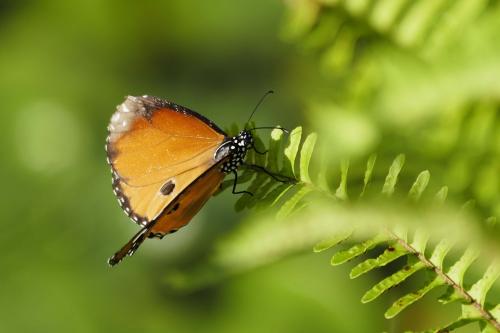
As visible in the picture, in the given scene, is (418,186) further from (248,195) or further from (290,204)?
(248,195)

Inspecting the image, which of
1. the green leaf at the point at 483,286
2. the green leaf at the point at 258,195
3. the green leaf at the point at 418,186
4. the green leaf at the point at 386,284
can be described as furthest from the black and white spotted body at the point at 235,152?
the green leaf at the point at 483,286

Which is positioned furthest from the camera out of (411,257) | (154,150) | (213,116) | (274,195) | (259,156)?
(213,116)

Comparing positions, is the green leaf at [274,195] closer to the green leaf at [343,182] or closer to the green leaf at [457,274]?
the green leaf at [343,182]

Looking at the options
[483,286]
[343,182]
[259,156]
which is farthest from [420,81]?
[483,286]

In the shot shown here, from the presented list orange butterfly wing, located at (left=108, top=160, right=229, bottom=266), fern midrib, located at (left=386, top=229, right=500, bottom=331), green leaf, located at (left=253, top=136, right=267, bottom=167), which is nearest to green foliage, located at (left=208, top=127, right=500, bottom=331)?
fern midrib, located at (left=386, top=229, right=500, bottom=331)

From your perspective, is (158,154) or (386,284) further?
(158,154)

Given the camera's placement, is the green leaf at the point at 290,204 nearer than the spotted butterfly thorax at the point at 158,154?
Yes

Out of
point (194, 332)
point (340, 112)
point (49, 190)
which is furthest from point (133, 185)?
point (49, 190)

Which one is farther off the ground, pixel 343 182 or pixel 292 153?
pixel 292 153
